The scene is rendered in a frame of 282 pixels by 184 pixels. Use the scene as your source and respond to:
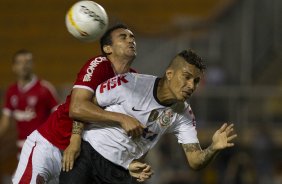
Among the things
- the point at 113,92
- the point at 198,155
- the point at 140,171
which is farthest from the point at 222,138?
the point at 113,92

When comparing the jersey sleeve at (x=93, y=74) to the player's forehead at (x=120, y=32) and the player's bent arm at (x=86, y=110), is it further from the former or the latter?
the player's forehead at (x=120, y=32)

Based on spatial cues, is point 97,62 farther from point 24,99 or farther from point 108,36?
point 24,99

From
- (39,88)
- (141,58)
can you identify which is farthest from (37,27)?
(39,88)

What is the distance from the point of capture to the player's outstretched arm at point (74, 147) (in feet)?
20.8

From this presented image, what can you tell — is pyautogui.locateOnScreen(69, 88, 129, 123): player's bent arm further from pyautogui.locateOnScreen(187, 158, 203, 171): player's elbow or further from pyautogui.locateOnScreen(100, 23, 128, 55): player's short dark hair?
pyautogui.locateOnScreen(187, 158, 203, 171): player's elbow

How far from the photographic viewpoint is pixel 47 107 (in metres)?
9.43

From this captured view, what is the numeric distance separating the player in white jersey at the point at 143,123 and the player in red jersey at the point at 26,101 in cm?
302

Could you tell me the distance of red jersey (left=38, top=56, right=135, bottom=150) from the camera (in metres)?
6.27

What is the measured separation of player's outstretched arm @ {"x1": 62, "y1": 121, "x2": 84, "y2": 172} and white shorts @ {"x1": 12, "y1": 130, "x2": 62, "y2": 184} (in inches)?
14.1

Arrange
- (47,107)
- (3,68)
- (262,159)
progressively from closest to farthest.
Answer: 1. (47,107)
2. (262,159)
3. (3,68)

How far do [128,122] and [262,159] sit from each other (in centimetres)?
780

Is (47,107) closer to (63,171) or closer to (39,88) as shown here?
(39,88)

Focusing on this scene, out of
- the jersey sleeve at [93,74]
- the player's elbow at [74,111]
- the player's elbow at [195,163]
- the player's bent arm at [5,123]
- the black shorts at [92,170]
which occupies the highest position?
the jersey sleeve at [93,74]

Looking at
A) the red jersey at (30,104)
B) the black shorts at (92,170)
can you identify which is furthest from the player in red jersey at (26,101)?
the black shorts at (92,170)
